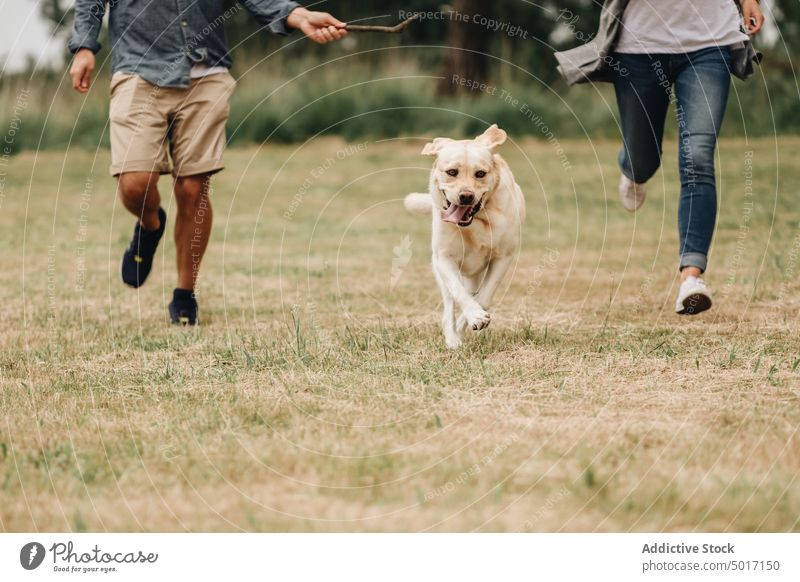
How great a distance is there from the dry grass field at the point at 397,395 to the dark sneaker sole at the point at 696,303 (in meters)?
0.18

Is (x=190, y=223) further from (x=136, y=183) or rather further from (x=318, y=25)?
(x=318, y=25)

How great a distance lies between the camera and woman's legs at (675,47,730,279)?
6012 millimetres

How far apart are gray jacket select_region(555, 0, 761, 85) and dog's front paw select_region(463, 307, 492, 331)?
6.03 ft

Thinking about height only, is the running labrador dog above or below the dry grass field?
above

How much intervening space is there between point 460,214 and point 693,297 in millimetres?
1334

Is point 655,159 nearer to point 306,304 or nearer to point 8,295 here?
point 306,304

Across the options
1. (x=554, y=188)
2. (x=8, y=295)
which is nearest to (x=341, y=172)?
(x=554, y=188)

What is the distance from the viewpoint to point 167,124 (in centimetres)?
671

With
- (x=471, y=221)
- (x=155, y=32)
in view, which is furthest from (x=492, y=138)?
(x=155, y=32)

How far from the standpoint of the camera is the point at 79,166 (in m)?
17.2

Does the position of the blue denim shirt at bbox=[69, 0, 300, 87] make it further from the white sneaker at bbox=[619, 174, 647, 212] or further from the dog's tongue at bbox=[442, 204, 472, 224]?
the white sneaker at bbox=[619, 174, 647, 212]

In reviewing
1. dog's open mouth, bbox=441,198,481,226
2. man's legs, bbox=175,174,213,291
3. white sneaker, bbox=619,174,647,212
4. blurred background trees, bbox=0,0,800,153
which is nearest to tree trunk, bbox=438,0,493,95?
blurred background trees, bbox=0,0,800,153

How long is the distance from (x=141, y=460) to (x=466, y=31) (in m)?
17.9

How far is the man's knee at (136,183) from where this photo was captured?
6648mm
